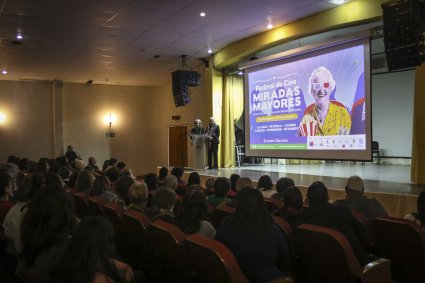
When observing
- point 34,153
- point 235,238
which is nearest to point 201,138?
point 34,153


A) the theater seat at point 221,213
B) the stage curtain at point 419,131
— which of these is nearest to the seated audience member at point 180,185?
the theater seat at point 221,213

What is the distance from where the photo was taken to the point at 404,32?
5051 millimetres

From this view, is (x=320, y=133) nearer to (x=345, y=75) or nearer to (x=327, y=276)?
(x=345, y=75)

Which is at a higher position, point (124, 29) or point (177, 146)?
point (124, 29)

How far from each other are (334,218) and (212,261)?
105cm

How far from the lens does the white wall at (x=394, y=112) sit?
11.1 metres

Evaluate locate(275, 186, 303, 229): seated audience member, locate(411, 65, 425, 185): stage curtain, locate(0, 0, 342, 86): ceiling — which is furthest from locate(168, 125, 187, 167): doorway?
locate(275, 186, 303, 229): seated audience member

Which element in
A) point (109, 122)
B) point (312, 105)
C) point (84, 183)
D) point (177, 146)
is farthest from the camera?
point (109, 122)

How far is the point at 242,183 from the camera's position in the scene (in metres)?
4.09

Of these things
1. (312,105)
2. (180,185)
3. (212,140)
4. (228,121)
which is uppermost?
(312,105)

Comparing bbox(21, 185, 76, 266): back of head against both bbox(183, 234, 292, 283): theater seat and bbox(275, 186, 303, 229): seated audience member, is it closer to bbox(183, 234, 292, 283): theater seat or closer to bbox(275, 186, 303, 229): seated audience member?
bbox(183, 234, 292, 283): theater seat

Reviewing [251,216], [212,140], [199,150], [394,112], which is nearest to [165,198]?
[251,216]

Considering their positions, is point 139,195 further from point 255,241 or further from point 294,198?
point 255,241

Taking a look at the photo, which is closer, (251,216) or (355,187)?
(251,216)
